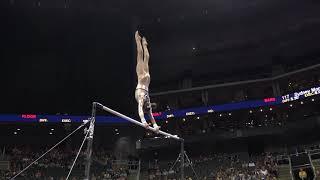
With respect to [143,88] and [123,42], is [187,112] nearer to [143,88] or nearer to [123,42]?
[123,42]

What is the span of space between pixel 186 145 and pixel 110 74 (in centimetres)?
959

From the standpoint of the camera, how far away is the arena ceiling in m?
26.9

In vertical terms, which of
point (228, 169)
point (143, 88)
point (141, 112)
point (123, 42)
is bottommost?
point (228, 169)

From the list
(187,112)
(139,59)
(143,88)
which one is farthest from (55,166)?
(143,88)

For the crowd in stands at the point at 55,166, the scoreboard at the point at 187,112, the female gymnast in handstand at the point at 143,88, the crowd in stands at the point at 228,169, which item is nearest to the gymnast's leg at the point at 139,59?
the female gymnast in handstand at the point at 143,88

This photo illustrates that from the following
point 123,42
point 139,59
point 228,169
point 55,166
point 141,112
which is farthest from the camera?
point 55,166

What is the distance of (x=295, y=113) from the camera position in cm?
3494

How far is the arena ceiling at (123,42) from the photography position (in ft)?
88.2

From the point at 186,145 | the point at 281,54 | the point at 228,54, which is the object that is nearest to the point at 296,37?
the point at 281,54

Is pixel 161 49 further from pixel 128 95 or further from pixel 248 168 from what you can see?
pixel 248 168

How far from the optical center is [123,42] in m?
29.6

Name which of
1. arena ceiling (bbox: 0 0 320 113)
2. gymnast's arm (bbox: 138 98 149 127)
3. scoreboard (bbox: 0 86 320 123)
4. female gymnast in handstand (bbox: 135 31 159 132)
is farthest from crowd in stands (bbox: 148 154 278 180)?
gymnast's arm (bbox: 138 98 149 127)

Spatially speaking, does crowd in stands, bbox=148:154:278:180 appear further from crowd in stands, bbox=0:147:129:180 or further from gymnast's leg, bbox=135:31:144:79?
gymnast's leg, bbox=135:31:144:79

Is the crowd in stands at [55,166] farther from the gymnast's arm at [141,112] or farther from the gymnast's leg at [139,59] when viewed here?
the gymnast's arm at [141,112]
